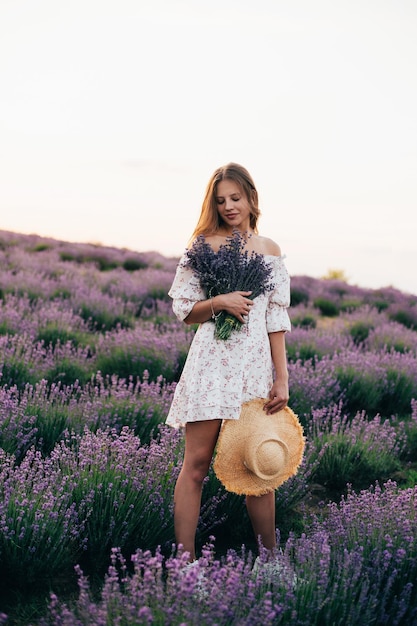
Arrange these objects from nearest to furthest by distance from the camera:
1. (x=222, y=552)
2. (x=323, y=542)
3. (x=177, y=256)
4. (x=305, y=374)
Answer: (x=323, y=542)
(x=222, y=552)
(x=305, y=374)
(x=177, y=256)

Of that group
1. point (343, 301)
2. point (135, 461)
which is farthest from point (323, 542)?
point (343, 301)

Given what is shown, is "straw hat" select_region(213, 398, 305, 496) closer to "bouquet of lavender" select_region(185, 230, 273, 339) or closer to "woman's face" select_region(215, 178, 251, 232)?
"bouquet of lavender" select_region(185, 230, 273, 339)

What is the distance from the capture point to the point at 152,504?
330 cm

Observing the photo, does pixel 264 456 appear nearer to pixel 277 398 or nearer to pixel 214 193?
pixel 277 398

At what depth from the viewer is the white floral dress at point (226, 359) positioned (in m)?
2.95

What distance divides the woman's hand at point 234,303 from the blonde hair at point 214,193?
0.39 meters

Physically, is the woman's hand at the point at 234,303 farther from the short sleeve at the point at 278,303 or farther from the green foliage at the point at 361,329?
the green foliage at the point at 361,329

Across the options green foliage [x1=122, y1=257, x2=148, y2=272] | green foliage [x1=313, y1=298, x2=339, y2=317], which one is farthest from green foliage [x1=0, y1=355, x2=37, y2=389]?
green foliage [x1=122, y1=257, x2=148, y2=272]

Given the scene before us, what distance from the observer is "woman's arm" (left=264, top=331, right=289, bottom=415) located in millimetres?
3102

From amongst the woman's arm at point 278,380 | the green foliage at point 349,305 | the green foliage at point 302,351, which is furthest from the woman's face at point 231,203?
the green foliage at point 349,305

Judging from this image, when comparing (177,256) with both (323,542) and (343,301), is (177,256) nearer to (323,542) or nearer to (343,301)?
(343,301)

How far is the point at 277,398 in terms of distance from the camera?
309cm

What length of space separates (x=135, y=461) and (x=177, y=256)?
15.4 m

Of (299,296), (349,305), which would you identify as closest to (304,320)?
(349,305)
